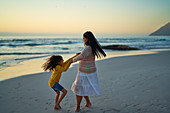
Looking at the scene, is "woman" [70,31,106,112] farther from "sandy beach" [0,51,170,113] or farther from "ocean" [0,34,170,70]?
"ocean" [0,34,170,70]

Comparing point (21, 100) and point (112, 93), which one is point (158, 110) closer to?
point (112, 93)

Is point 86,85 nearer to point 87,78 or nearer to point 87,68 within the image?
point 87,78

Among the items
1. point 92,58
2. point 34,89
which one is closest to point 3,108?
point 34,89

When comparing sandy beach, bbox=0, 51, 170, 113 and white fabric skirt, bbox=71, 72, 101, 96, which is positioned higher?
white fabric skirt, bbox=71, 72, 101, 96

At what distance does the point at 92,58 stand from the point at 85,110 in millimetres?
1211

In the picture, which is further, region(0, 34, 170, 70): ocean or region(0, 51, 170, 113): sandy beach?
region(0, 34, 170, 70): ocean

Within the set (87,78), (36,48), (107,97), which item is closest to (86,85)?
(87,78)

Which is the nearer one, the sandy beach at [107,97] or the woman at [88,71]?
the woman at [88,71]

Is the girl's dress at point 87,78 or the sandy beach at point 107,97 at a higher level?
the girl's dress at point 87,78

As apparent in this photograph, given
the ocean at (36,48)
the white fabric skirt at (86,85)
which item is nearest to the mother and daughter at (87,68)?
the white fabric skirt at (86,85)

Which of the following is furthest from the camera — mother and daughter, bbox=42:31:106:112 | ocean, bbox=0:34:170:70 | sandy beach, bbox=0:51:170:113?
ocean, bbox=0:34:170:70

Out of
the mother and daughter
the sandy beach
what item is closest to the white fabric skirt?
the mother and daughter

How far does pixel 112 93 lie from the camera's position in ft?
13.6

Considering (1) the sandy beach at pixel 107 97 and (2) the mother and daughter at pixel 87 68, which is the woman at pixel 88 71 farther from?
(1) the sandy beach at pixel 107 97
